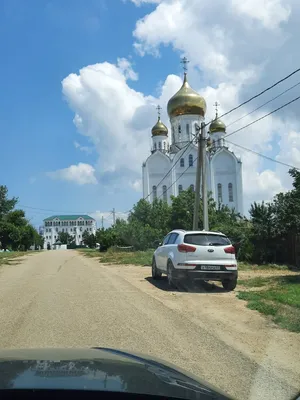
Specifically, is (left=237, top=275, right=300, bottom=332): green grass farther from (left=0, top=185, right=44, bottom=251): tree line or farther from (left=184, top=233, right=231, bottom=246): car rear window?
(left=0, top=185, right=44, bottom=251): tree line

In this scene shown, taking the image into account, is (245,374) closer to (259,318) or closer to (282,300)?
(259,318)

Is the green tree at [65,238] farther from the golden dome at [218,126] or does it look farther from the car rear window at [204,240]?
the car rear window at [204,240]

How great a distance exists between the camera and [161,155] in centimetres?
6619

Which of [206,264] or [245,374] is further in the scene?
[206,264]

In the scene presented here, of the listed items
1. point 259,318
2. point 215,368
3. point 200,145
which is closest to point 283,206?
point 200,145

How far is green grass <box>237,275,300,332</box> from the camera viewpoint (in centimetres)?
871

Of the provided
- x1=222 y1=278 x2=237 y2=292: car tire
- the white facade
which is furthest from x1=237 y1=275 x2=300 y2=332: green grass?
the white facade

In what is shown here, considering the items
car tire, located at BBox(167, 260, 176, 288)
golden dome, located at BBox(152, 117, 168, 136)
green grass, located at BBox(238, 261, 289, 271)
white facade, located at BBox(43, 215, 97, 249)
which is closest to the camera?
car tire, located at BBox(167, 260, 176, 288)

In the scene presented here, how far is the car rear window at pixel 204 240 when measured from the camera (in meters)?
13.8

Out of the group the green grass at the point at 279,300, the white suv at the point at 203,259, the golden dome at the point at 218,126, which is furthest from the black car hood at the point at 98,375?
the golden dome at the point at 218,126

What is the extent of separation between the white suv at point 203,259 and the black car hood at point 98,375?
9.87 metres

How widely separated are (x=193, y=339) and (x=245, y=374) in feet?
6.03

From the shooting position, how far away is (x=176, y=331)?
7852mm

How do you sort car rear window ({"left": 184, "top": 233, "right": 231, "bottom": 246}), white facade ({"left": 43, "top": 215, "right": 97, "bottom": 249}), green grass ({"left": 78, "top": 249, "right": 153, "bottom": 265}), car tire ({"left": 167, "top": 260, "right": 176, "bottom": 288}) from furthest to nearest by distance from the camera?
white facade ({"left": 43, "top": 215, "right": 97, "bottom": 249}) < green grass ({"left": 78, "top": 249, "right": 153, "bottom": 265}) < car tire ({"left": 167, "top": 260, "right": 176, "bottom": 288}) < car rear window ({"left": 184, "top": 233, "right": 231, "bottom": 246})
